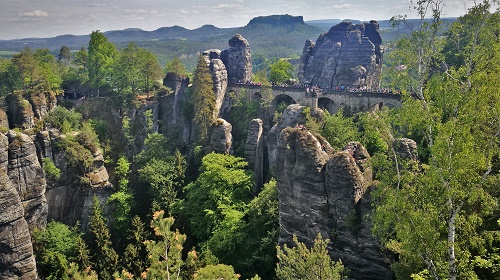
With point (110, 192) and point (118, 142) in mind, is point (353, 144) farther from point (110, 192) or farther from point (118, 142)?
point (118, 142)

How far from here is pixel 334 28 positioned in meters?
69.7

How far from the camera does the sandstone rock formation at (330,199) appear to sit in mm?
24875

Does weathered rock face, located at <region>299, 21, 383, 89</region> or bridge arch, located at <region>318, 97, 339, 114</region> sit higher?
weathered rock face, located at <region>299, 21, 383, 89</region>

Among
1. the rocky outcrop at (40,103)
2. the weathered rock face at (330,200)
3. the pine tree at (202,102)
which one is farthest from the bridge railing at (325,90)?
the rocky outcrop at (40,103)

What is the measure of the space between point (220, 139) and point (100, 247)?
59.9 feet

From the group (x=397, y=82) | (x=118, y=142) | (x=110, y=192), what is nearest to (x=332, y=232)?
(x=397, y=82)

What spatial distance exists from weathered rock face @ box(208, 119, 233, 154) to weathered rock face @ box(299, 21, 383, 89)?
993 inches

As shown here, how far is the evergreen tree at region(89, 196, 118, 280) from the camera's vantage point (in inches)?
1388

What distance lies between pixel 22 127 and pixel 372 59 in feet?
171

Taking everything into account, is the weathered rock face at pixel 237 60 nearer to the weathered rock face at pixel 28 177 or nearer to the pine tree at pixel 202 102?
the pine tree at pixel 202 102

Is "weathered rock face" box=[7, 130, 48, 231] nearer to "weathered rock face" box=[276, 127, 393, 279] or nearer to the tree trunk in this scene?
"weathered rock face" box=[276, 127, 393, 279]

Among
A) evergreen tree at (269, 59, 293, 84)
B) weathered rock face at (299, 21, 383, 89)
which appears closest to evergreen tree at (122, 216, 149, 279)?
evergreen tree at (269, 59, 293, 84)

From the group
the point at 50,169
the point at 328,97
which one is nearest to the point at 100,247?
the point at 50,169

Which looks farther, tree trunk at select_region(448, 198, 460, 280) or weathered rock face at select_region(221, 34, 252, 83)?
weathered rock face at select_region(221, 34, 252, 83)
